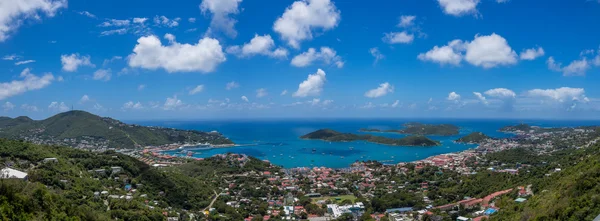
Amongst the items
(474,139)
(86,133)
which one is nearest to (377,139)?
(474,139)

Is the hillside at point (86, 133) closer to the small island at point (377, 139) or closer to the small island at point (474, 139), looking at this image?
the small island at point (377, 139)

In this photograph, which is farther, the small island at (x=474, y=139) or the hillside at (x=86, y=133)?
the small island at (x=474, y=139)

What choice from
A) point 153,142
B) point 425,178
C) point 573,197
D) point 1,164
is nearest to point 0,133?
point 153,142

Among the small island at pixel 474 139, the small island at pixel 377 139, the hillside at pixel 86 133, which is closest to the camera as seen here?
the hillside at pixel 86 133

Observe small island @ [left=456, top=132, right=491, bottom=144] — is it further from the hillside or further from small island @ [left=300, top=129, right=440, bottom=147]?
the hillside

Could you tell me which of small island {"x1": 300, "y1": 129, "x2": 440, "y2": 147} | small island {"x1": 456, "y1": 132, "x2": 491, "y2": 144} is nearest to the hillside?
small island {"x1": 300, "y1": 129, "x2": 440, "y2": 147}

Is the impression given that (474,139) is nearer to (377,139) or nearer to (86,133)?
(377,139)

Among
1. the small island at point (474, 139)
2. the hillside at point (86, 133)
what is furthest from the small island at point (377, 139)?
the hillside at point (86, 133)

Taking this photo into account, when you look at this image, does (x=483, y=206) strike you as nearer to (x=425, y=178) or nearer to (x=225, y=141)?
(x=425, y=178)

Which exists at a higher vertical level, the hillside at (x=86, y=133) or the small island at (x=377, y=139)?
the hillside at (x=86, y=133)
